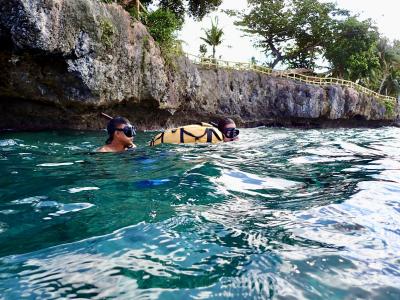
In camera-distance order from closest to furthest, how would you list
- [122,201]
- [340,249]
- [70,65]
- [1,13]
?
[340,249] → [122,201] → [1,13] → [70,65]

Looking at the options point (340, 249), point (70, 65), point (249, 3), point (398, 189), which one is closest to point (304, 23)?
point (249, 3)

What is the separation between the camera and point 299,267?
6.23 ft

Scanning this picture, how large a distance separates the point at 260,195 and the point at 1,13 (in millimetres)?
7952

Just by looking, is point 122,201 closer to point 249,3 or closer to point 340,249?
point 340,249

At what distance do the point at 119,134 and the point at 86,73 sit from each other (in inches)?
206

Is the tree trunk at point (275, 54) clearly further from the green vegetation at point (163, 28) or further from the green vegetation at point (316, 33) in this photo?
the green vegetation at point (163, 28)

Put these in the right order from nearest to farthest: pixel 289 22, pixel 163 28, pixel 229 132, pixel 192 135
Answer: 1. pixel 192 135
2. pixel 229 132
3. pixel 163 28
4. pixel 289 22

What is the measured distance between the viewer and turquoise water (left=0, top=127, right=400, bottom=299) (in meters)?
1.73

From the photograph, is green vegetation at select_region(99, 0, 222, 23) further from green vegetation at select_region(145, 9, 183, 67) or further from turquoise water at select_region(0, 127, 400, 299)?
turquoise water at select_region(0, 127, 400, 299)

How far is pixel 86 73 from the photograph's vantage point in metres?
10.4

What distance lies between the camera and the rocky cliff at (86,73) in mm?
9047

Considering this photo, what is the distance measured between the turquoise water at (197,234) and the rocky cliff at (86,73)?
570 cm

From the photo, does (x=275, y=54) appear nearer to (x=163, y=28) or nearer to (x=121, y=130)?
(x=163, y=28)

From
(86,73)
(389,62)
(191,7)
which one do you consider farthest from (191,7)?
(389,62)
